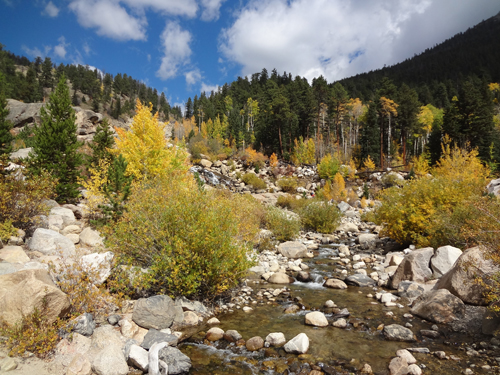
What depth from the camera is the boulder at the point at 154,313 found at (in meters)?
6.29

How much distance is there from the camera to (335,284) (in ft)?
32.9

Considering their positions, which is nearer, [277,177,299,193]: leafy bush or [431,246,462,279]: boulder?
[431,246,462,279]: boulder

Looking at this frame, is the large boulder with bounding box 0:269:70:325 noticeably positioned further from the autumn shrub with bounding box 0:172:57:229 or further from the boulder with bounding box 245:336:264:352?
the autumn shrub with bounding box 0:172:57:229

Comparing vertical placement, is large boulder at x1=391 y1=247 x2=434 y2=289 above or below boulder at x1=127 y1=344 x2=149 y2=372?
below

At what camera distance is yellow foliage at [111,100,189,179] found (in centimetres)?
1609

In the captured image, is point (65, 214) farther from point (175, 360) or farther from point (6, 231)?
point (175, 360)

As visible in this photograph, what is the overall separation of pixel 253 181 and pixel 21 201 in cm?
3255

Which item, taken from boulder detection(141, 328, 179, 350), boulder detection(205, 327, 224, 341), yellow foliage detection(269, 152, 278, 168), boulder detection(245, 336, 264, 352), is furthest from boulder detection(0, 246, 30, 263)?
yellow foliage detection(269, 152, 278, 168)

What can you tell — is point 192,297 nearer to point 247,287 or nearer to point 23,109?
point 247,287

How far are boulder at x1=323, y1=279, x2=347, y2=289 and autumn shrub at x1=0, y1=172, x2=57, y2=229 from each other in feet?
34.3

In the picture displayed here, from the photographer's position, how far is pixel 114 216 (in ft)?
40.5

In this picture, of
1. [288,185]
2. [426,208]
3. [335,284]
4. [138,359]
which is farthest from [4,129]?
[288,185]

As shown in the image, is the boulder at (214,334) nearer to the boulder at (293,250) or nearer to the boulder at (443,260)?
the boulder at (443,260)

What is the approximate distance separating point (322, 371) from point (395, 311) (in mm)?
3725
